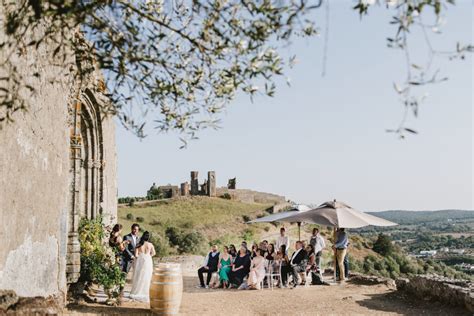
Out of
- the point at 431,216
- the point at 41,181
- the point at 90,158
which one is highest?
the point at 90,158

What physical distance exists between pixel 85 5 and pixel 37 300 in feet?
15.0

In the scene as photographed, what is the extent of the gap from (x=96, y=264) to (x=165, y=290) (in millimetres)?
2287

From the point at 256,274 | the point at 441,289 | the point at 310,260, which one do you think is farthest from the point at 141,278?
the point at 441,289

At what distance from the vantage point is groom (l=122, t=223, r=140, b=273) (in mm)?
12312

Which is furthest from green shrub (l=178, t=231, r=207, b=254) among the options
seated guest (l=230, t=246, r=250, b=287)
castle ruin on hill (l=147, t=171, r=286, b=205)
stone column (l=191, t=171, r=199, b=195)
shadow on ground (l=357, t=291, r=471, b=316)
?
stone column (l=191, t=171, r=199, b=195)

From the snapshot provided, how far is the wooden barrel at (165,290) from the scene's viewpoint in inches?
376

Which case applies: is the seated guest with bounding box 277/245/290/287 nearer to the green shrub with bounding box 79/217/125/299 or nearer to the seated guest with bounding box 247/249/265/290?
the seated guest with bounding box 247/249/265/290

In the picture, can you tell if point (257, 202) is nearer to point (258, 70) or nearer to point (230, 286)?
point (230, 286)

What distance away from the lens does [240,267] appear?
569 inches

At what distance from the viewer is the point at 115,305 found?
10648 mm

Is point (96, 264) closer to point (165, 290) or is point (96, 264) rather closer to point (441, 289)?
point (165, 290)

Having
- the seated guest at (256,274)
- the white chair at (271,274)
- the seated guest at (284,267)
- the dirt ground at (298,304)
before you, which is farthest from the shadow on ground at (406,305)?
the seated guest at (256,274)

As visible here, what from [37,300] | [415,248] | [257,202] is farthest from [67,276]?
[257,202]

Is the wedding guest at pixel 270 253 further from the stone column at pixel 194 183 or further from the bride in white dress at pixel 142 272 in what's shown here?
the stone column at pixel 194 183
